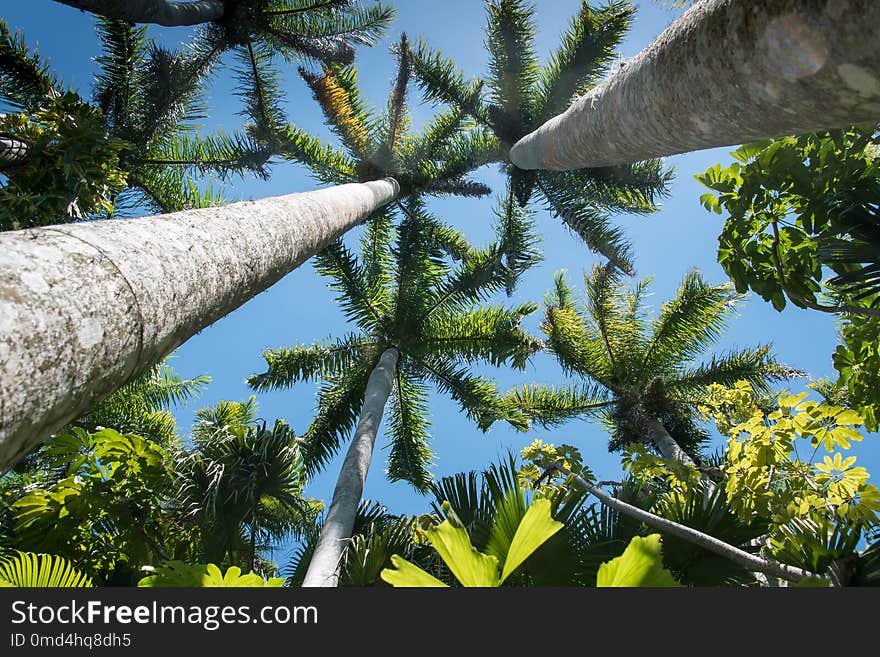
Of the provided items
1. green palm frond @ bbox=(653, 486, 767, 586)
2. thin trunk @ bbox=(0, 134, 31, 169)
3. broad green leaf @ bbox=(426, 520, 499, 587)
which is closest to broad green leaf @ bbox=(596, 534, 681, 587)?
broad green leaf @ bbox=(426, 520, 499, 587)

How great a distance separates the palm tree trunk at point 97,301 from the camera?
120cm

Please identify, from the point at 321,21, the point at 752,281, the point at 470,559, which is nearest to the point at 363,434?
the point at 752,281

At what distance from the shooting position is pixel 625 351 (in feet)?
41.8

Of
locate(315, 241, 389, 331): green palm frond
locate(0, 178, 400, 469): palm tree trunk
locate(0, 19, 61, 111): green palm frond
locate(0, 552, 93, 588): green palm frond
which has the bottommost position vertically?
locate(0, 552, 93, 588): green palm frond

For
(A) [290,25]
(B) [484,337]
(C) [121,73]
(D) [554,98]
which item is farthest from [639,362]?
(C) [121,73]

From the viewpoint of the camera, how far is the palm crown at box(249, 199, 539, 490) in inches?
440

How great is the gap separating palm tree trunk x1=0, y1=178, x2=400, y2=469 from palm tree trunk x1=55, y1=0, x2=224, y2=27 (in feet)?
21.4

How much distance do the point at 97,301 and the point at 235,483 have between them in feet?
14.2

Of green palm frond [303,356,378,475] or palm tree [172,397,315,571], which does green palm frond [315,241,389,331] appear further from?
palm tree [172,397,315,571]

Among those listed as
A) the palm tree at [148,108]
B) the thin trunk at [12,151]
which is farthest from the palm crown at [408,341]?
the thin trunk at [12,151]

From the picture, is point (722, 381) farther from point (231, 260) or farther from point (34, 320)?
point (34, 320)

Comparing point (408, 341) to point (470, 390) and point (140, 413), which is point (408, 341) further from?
point (140, 413)

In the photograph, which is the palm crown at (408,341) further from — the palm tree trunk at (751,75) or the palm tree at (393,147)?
the palm tree trunk at (751,75)

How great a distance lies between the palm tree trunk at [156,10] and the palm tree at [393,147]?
8.33 feet
